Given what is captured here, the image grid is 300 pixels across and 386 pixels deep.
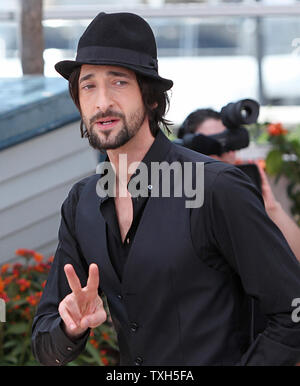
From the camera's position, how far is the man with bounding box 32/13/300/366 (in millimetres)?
2152

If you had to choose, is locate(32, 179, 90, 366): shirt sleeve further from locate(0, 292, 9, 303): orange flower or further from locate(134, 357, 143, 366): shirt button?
locate(0, 292, 9, 303): orange flower

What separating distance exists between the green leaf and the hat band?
393 cm

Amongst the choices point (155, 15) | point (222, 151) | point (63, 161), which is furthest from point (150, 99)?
point (155, 15)

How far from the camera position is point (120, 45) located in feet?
7.63

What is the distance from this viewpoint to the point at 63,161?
15.6 feet

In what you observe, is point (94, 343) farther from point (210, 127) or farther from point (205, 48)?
point (205, 48)

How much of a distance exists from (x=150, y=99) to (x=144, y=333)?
0.64m

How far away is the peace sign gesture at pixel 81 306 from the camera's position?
2121 millimetres

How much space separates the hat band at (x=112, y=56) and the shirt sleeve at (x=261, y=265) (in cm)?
42

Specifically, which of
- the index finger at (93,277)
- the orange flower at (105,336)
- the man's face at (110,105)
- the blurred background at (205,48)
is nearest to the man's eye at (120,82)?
the man's face at (110,105)

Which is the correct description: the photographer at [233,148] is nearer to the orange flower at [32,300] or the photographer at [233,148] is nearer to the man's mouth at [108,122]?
the orange flower at [32,300]

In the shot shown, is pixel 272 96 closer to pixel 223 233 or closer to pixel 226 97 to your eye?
pixel 226 97

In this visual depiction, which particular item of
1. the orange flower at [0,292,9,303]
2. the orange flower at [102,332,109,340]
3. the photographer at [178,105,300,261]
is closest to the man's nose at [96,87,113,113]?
the photographer at [178,105,300,261]

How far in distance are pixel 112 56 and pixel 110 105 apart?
0.42ft
